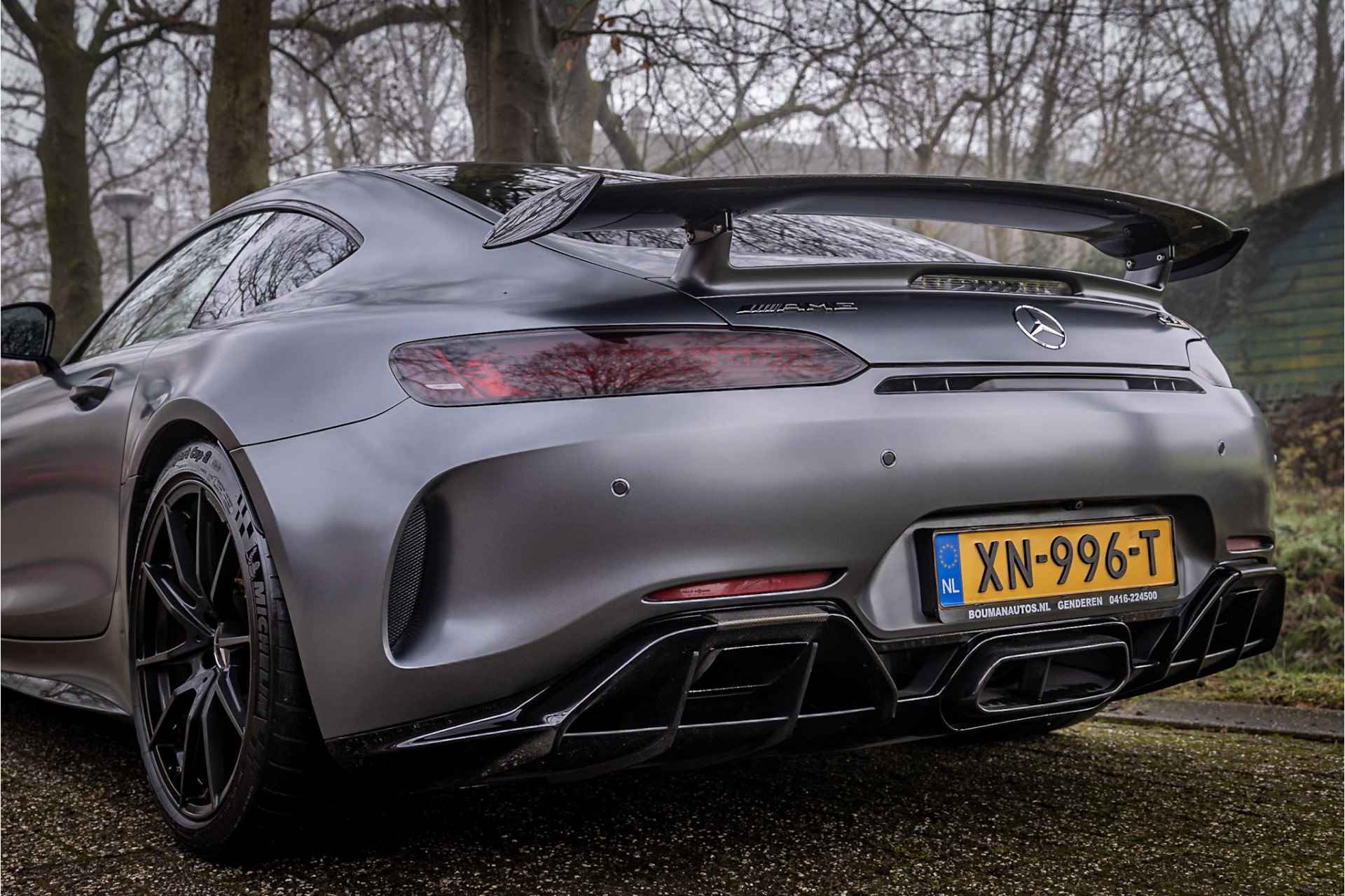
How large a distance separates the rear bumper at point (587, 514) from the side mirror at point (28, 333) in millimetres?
1776

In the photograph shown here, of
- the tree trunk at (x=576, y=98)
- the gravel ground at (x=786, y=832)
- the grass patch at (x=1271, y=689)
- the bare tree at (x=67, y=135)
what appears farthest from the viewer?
the bare tree at (x=67, y=135)

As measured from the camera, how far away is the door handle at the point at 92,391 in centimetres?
287

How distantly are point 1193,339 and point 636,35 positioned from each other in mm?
6197

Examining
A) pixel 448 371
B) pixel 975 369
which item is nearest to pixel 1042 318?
pixel 975 369

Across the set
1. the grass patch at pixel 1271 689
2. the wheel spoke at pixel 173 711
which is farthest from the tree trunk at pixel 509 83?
the wheel spoke at pixel 173 711

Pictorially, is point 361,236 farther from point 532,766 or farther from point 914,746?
point 914,746

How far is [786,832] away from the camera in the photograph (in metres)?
2.36

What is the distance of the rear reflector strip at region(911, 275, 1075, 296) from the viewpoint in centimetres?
211

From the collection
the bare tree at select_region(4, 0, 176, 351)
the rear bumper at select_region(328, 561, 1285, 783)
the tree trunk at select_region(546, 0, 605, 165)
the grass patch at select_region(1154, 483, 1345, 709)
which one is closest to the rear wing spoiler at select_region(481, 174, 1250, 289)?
the rear bumper at select_region(328, 561, 1285, 783)

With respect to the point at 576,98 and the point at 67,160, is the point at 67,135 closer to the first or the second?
the point at 67,160

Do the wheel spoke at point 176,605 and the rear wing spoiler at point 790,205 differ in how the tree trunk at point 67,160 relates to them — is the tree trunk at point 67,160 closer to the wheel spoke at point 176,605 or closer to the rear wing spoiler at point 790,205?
the wheel spoke at point 176,605

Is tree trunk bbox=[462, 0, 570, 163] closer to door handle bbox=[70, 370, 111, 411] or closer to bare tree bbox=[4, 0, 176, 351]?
door handle bbox=[70, 370, 111, 411]

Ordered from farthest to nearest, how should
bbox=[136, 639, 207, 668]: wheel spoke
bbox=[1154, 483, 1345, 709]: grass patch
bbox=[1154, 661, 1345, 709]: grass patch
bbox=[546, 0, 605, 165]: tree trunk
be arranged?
bbox=[546, 0, 605, 165]: tree trunk → bbox=[1154, 483, 1345, 709]: grass patch → bbox=[1154, 661, 1345, 709]: grass patch → bbox=[136, 639, 207, 668]: wheel spoke

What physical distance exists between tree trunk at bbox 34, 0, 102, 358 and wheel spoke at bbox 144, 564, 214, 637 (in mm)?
13163
